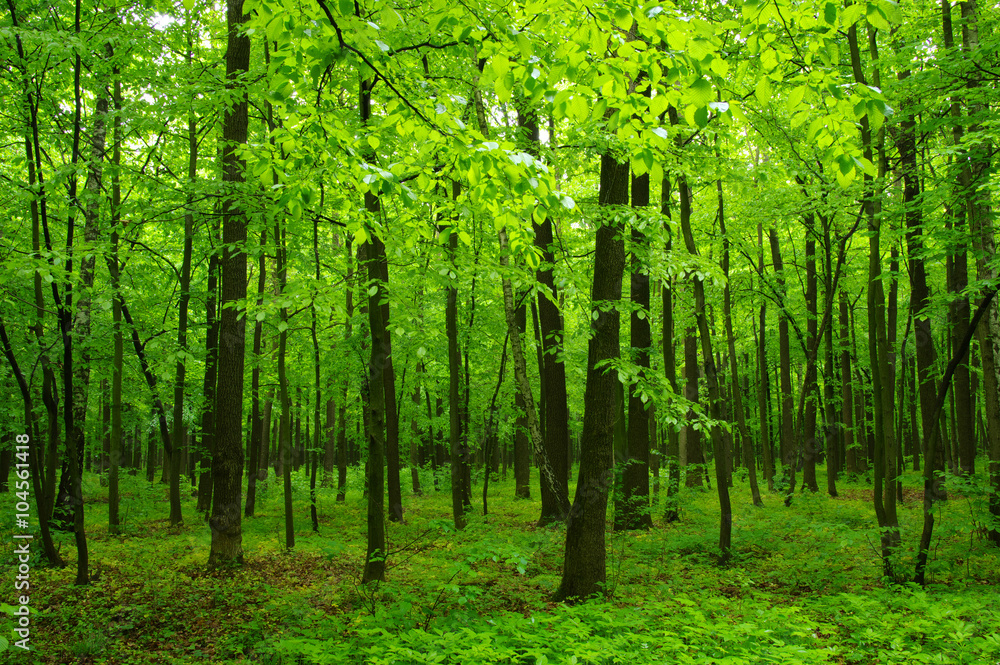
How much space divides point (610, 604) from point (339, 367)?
978 cm

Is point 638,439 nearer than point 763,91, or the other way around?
point 763,91

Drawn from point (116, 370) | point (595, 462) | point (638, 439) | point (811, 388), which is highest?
point (116, 370)

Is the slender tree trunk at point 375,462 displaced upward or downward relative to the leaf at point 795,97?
downward

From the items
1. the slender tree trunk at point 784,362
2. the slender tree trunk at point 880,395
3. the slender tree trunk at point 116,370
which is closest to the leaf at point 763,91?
the slender tree trunk at point 880,395

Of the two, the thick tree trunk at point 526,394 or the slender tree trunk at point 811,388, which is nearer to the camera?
the thick tree trunk at point 526,394

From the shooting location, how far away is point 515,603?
6.62 meters

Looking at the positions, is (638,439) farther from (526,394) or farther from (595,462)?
(595,462)

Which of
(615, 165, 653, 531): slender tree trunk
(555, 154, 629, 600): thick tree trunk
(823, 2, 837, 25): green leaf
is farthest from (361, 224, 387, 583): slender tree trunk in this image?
(615, 165, 653, 531): slender tree trunk

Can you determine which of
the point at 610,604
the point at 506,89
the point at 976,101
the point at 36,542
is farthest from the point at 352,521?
the point at 976,101

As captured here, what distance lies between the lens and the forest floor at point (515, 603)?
4.65 metres

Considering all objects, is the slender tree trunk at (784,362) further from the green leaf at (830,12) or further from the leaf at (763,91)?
the green leaf at (830,12)

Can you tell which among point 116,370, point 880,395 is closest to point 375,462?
point 116,370

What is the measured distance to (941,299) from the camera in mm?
7797

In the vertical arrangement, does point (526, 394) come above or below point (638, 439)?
above
